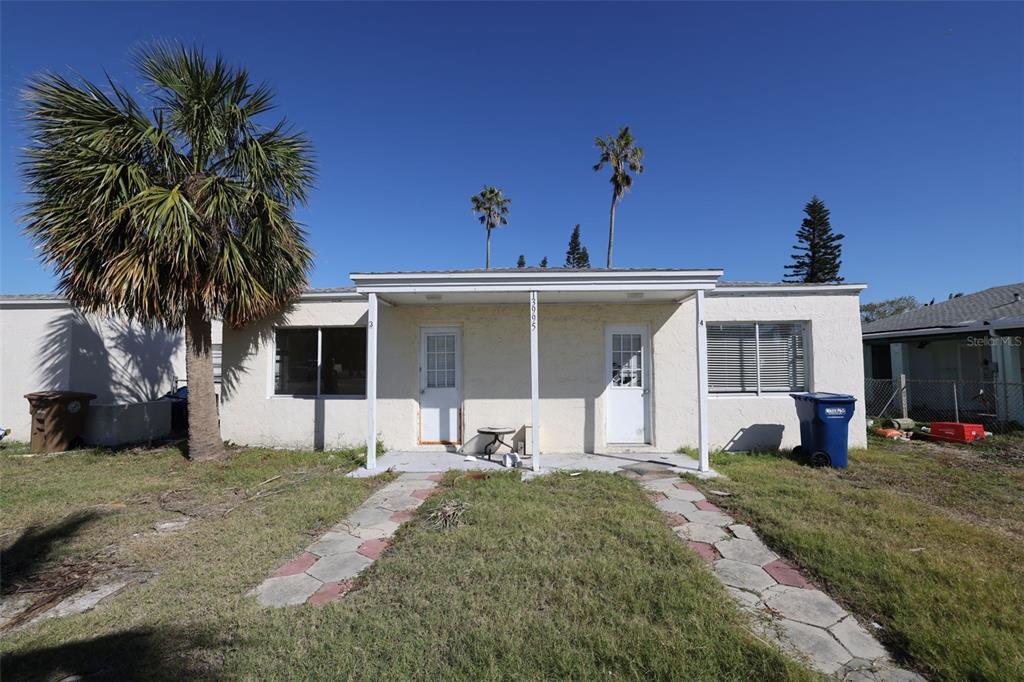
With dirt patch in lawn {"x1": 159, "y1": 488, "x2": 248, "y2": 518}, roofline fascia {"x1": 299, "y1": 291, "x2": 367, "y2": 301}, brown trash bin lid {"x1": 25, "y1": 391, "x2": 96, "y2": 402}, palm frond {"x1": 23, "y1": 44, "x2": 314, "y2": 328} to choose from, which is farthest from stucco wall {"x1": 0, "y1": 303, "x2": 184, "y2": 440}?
dirt patch in lawn {"x1": 159, "y1": 488, "x2": 248, "y2": 518}

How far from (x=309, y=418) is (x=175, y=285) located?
3.06m

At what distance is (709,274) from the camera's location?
6.45 m

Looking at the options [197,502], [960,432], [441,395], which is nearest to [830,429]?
[960,432]

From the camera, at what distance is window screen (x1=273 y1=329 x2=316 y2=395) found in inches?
323

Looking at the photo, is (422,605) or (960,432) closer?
(422,605)

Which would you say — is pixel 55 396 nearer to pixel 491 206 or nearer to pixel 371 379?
pixel 371 379

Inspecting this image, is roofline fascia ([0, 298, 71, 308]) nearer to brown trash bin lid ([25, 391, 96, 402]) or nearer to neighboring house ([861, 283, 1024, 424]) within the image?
brown trash bin lid ([25, 391, 96, 402])

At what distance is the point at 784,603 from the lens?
3.02m

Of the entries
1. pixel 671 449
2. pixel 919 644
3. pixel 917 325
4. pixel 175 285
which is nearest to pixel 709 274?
pixel 671 449

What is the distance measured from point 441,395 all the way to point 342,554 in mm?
4188

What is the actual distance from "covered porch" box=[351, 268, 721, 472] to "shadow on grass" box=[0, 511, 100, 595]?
12.8 ft

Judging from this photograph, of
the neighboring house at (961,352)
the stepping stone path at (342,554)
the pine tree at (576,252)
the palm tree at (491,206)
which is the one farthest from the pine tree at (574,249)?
the stepping stone path at (342,554)

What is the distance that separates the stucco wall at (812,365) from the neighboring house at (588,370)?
19 millimetres

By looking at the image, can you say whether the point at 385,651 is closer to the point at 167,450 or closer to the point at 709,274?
the point at 709,274
